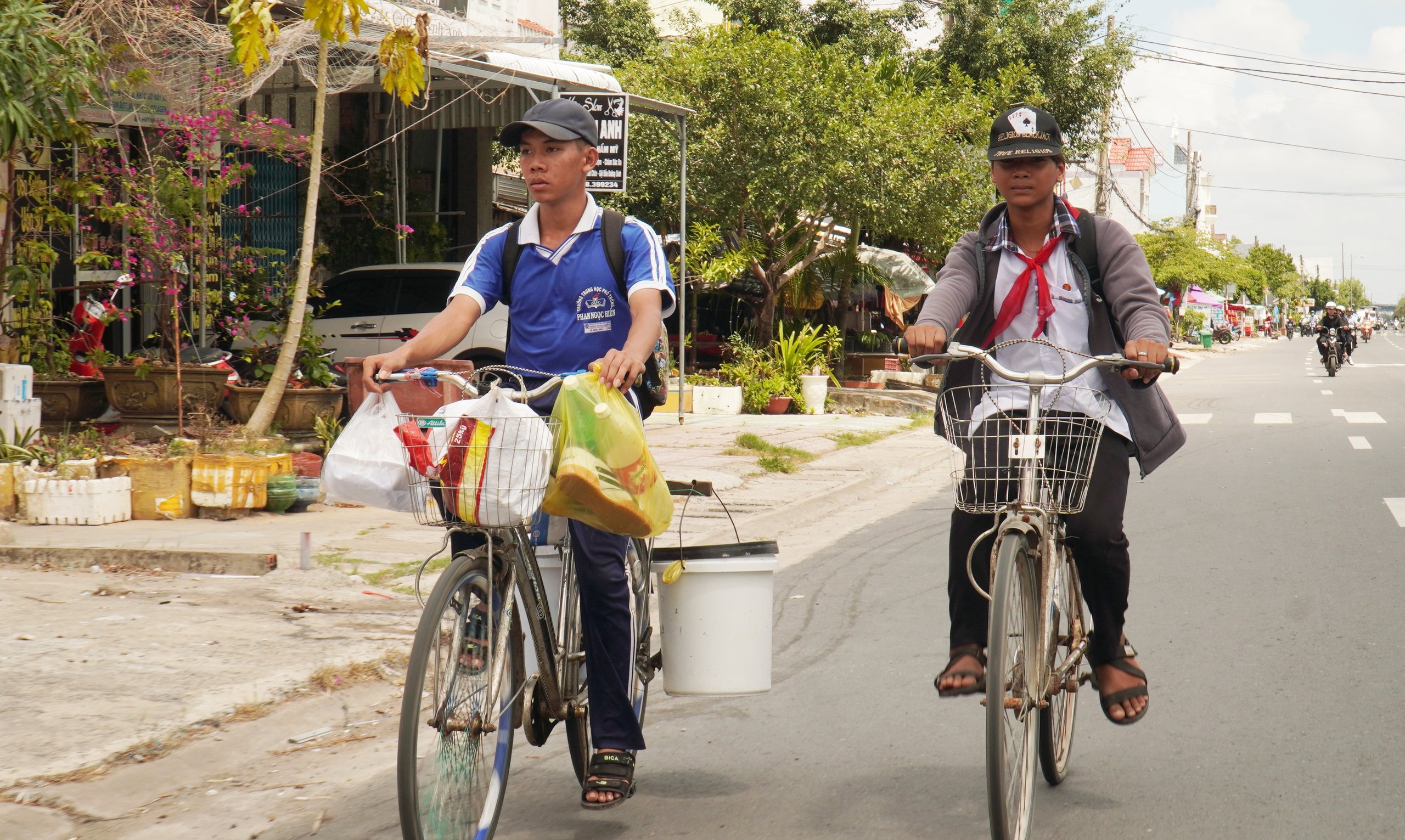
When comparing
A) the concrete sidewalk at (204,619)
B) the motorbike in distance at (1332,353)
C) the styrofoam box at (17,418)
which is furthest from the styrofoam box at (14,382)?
the motorbike in distance at (1332,353)

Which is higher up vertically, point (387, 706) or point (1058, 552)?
point (1058, 552)

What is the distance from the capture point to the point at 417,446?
293 centimetres

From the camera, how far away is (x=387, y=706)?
15.5 ft

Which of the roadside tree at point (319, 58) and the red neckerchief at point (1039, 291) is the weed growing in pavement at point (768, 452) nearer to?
the roadside tree at point (319, 58)

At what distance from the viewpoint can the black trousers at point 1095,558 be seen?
3494 mm

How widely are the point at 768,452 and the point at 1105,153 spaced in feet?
84.3

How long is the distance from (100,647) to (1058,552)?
3.58 metres

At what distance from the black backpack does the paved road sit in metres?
1.16

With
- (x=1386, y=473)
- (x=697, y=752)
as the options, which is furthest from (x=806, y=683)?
(x=1386, y=473)

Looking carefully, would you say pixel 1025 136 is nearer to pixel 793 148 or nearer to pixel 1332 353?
pixel 793 148

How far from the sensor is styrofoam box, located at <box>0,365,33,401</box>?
26.8 ft

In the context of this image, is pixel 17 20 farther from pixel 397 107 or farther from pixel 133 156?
pixel 397 107

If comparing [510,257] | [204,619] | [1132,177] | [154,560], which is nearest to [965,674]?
[510,257]

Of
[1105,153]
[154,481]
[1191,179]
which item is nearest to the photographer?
[154,481]
